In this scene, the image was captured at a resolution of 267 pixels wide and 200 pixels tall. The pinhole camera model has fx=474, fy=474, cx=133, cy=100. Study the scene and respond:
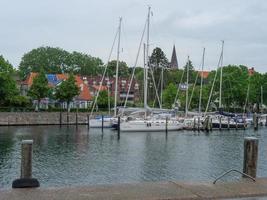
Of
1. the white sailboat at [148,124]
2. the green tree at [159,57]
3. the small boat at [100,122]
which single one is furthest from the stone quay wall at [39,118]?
the green tree at [159,57]

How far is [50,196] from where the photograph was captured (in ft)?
39.1

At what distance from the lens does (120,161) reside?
3738 centimetres

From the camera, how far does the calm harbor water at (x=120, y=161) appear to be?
96.4ft

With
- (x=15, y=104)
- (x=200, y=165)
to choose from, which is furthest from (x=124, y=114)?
(x=200, y=165)

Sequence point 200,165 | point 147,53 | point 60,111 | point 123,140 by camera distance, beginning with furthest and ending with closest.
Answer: point 60,111, point 147,53, point 123,140, point 200,165

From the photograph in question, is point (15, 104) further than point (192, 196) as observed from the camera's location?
Yes

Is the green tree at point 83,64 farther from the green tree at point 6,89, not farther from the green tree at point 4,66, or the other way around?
the green tree at point 6,89

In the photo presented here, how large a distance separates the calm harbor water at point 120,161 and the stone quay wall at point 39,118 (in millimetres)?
33137

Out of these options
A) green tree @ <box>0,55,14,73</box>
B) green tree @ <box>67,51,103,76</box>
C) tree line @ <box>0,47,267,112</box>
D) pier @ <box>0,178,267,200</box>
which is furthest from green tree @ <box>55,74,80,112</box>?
pier @ <box>0,178,267,200</box>

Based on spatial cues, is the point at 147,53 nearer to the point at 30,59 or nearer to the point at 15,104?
the point at 15,104

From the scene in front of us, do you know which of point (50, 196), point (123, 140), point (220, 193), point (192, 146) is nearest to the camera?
point (50, 196)

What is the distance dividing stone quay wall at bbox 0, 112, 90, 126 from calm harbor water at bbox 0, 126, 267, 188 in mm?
33137

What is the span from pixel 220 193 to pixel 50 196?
4.51 m

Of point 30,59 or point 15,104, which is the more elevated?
point 30,59
